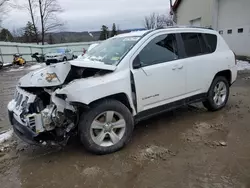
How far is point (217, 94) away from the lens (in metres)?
5.23

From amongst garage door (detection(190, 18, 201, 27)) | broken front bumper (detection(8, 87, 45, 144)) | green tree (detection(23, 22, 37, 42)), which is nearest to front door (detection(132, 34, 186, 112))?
broken front bumper (detection(8, 87, 45, 144))

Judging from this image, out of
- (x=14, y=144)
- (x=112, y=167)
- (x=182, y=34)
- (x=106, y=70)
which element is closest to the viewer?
(x=112, y=167)

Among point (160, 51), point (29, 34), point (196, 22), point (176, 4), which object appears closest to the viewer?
point (160, 51)

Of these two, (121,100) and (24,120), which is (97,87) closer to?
(121,100)

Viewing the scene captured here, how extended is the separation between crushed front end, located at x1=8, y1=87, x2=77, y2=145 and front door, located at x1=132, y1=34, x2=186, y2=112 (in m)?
1.18

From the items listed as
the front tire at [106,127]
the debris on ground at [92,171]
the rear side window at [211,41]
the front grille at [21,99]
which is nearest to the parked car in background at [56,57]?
the rear side window at [211,41]

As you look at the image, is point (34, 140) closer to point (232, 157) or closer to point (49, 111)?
point (49, 111)

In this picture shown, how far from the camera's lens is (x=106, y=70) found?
3.55m

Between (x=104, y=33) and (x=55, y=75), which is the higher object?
(x=104, y=33)

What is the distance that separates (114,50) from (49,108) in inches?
61.9

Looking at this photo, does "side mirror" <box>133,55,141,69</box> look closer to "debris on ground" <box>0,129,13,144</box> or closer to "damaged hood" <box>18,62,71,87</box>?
"damaged hood" <box>18,62,71,87</box>

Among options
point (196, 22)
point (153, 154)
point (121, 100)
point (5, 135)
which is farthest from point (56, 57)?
point (153, 154)

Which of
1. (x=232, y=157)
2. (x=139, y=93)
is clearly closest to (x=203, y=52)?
(x=139, y=93)

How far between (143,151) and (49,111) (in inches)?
60.6
